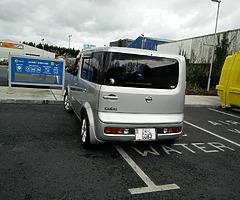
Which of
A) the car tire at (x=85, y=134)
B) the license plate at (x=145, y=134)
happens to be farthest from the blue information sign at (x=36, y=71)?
the license plate at (x=145, y=134)

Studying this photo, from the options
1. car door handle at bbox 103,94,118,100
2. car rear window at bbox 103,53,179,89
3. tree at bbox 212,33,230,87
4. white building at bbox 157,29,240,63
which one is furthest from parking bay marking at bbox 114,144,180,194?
tree at bbox 212,33,230,87

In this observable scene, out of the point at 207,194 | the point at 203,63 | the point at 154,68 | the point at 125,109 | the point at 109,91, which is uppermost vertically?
the point at 203,63

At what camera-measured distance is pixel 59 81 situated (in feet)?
29.2

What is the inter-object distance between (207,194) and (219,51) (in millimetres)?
15725

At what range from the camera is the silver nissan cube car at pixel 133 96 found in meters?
3.36

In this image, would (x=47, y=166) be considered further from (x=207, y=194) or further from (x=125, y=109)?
(x=207, y=194)

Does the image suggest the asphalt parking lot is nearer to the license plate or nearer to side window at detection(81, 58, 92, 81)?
the license plate

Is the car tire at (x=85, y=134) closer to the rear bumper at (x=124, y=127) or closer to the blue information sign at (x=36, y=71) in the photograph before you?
the rear bumper at (x=124, y=127)

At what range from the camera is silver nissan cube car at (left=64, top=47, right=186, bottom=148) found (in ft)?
11.0

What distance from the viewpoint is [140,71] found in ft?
11.5

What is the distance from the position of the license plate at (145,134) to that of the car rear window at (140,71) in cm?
75

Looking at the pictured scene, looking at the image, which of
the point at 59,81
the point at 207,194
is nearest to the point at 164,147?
the point at 207,194

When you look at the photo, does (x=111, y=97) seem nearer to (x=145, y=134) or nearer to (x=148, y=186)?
(x=145, y=134)

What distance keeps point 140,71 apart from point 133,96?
0.45m
